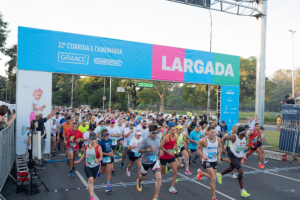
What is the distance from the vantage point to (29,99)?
36.3 ft

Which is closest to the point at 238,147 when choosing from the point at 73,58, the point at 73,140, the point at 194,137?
the point at 194,137

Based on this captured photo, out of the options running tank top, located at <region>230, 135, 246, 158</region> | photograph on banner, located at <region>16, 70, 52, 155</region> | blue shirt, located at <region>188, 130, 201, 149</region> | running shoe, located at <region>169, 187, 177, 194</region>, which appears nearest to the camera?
running shoe, located at <region>169, 187, 177, 194</region>

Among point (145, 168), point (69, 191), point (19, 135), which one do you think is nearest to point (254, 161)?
point (145, 168)

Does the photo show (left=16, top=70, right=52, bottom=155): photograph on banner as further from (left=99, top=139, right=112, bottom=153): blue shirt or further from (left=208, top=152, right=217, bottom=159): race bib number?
(left=208, top=152, right=217, bottom=159): race bib number

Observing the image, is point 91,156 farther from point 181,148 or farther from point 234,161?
point 234,161

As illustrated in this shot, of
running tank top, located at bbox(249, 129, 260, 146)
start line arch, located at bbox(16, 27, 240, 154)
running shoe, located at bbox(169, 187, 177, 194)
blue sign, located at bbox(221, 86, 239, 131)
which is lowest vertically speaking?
running shoe, located at bbox(169, 187, 177, 194)

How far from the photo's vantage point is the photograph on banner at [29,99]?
10.8 m

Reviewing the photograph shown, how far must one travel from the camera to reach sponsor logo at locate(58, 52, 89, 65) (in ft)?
39.6

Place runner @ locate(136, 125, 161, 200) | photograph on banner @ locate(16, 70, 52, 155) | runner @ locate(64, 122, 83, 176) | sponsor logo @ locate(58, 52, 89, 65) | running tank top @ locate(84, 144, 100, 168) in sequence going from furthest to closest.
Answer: sponsor logo @ locate(58, 52, 89, 65) → photograph on banner @ locate(16, 70, 52, 155) → runner @ locate(64, 122, 83, 176) → runner @ locate(136, 125, 161, 200) → running tank top @ locate(84, 144, 100, 168)

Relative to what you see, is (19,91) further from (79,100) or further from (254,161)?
(79,100)

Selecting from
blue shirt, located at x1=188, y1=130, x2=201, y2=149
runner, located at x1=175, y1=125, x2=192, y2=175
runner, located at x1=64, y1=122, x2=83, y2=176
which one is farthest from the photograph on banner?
blue shirt, located at x1=188, y1=130, x2=201, y2=149

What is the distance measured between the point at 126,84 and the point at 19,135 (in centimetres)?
4010

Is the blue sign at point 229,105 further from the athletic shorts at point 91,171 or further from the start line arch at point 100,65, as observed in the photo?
the athletic shorts at point 91,171

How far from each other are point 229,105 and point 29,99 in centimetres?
1289
